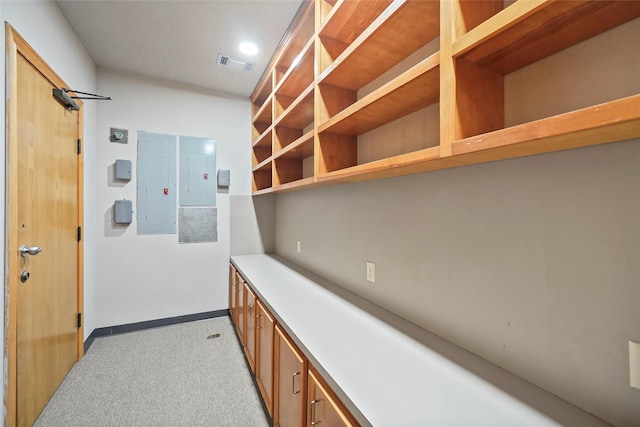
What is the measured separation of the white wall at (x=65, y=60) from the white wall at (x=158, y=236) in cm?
11

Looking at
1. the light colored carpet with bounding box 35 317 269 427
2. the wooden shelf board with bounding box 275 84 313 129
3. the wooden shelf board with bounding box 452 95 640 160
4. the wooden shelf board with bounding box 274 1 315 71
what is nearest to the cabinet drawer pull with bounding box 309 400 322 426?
the light colored carpet with bounding box 35 317 269 427

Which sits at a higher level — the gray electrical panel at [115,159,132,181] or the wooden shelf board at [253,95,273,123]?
the wooden shelf board at [253,95,273,123]

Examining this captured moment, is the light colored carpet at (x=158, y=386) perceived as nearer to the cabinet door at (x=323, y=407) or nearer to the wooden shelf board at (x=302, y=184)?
the cabinet door at (x=323, y=407)

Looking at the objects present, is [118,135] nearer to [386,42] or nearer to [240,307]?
[240,307]

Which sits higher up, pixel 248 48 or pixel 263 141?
pixel 248 48

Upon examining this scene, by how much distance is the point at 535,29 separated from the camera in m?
0.72

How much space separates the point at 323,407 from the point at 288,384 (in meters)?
0.38

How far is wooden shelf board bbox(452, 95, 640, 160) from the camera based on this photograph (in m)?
0.51

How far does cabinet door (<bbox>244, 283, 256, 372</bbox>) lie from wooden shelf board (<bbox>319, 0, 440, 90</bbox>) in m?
1.58

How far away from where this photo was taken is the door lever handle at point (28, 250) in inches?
57.6

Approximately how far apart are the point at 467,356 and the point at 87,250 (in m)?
3.05

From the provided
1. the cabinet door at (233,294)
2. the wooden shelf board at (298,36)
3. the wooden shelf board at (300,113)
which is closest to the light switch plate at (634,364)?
the wooden shelf board at (300,113)

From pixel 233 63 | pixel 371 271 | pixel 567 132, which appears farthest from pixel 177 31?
pixel 567 132

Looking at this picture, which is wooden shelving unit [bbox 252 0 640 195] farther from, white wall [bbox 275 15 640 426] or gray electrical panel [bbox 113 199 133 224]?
gray electrical panel [bbox 113 199 133 224]
